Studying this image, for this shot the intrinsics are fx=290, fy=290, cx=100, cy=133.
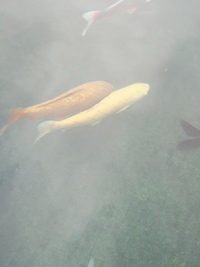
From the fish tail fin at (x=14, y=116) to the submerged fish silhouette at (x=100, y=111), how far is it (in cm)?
14

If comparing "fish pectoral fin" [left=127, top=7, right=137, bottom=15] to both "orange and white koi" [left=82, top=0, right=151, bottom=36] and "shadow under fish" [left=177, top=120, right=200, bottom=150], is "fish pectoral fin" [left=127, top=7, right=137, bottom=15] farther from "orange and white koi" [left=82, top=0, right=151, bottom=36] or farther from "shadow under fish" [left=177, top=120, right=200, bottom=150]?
"shadow under fish" [left=177, top=120, right=200, bottom=150]

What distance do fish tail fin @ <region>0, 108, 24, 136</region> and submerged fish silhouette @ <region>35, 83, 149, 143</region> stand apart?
14cm

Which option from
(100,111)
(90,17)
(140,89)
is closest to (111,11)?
(90,17)

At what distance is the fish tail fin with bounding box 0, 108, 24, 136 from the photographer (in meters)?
1.80

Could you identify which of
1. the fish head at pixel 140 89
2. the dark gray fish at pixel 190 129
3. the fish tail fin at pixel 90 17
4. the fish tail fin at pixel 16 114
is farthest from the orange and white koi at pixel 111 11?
the dark gray fish at pixel 190 129

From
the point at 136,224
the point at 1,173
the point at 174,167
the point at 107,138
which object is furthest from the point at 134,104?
the point at 1,173

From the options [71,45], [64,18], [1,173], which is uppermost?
[64,18]

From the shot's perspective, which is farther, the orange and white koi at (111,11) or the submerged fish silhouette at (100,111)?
the orange and white koi at (111,11)

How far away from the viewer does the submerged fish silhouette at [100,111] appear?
69.0 inches

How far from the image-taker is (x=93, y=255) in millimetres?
1483

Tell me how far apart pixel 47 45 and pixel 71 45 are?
0.21m

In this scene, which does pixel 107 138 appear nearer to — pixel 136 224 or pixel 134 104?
pixel 134 104

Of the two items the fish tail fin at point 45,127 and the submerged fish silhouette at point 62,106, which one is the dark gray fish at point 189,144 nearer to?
the submerged fish silhouette at point 62,106

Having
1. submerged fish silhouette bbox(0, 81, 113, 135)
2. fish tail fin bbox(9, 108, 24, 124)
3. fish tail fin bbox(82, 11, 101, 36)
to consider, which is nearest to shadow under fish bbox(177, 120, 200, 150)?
submerged fish silhouette bbox(0, 81, 113, 135)
